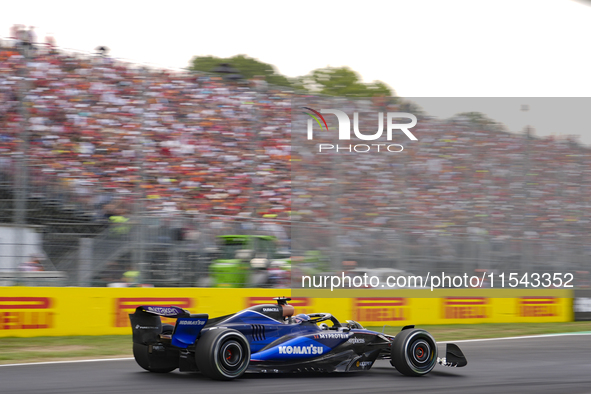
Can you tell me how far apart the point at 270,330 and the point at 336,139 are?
10.4 metres

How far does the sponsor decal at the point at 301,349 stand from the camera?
22.6 ft

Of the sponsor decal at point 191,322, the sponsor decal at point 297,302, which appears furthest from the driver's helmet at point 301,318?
the sponsor decal at point 297,302

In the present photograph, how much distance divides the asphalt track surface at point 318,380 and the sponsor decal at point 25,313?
300 centimetres

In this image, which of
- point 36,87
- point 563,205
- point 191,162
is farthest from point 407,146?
point 36,87

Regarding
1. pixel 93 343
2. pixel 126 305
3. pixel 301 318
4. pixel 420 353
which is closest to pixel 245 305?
pixel 126 305

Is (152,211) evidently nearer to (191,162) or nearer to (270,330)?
(191,162)

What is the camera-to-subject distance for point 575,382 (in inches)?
286

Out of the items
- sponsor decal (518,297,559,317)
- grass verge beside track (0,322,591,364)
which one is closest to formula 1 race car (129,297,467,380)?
grass verge beside track (0,322,591,364)

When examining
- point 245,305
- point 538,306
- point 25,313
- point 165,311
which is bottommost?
point 538,306

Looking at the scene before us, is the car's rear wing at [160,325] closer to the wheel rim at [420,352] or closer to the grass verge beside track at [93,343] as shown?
the wheel rim at [420,352]

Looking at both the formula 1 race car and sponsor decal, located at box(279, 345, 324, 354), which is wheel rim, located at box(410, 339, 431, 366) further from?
sponsor decal, located at box(279, 345, 324, 354)

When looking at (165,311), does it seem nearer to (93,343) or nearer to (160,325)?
(160,325)

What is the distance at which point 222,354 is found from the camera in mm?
6480

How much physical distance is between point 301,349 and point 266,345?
0.36 meters
